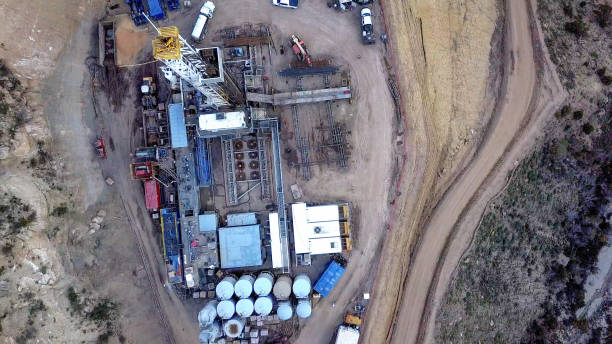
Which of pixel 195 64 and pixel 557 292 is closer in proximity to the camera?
pixel 195 64

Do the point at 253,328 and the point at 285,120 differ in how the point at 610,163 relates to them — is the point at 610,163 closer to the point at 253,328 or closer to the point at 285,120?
the point at 285,120

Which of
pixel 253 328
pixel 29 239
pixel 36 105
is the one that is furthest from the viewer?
pixel 253 328

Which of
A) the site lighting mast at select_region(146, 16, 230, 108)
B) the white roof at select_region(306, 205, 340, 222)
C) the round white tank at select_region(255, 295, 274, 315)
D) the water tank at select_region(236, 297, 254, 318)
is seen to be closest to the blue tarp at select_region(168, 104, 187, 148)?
the site lighting mast at select_region(146, 16, 230, 108)

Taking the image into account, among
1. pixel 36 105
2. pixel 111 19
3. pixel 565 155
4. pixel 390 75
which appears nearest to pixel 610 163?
pixel 565 155

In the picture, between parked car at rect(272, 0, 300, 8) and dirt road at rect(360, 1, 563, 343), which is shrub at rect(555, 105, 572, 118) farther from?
parked car at rect(272, 0, 300, 8)

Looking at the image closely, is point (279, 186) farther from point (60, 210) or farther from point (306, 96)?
point (60, 210)

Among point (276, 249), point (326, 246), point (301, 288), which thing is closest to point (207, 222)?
point (276, 249)

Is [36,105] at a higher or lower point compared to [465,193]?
higher
